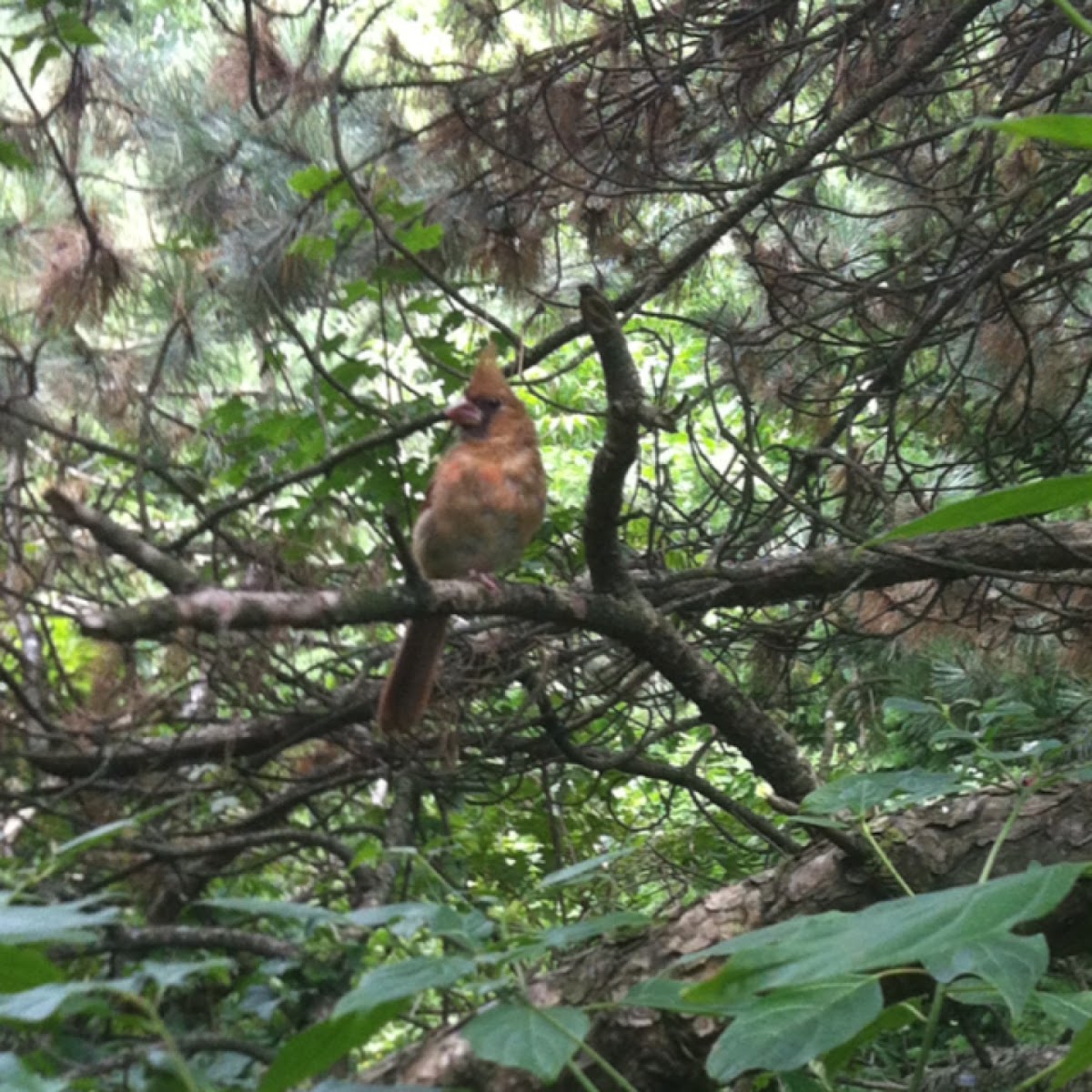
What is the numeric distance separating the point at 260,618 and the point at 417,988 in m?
0.82

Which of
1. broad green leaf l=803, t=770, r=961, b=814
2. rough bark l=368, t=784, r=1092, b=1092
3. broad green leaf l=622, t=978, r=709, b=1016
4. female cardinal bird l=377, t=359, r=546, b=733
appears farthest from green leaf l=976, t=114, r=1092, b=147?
female cardinal bird l=377, t=359, r=546, b=733

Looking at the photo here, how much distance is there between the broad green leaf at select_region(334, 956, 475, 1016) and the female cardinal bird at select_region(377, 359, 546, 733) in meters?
1.96

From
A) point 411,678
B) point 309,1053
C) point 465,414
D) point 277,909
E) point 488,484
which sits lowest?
point 309,1053

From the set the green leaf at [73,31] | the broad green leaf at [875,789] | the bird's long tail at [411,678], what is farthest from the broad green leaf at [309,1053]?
the green leaf at [73,31]

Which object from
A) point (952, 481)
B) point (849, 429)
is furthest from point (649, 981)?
point (952, 481)

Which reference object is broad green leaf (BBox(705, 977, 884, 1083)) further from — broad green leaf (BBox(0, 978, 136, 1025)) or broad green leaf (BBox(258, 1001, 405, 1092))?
broad green leaf (BBox(0, 978, 136, 1025))

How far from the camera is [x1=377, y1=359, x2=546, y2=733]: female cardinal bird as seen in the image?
8.80 feet

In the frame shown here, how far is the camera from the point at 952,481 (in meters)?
4.02

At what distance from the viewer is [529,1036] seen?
66 cm

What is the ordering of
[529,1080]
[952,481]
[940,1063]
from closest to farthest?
[529,1080] → [940,1063] → [952,481]

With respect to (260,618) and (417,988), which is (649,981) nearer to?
(417,988)

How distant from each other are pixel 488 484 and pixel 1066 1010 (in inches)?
80.1

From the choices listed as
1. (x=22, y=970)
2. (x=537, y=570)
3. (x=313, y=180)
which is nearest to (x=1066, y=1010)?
(x=22, y=970)

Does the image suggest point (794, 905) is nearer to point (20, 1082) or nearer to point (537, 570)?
point (20, 1082)
